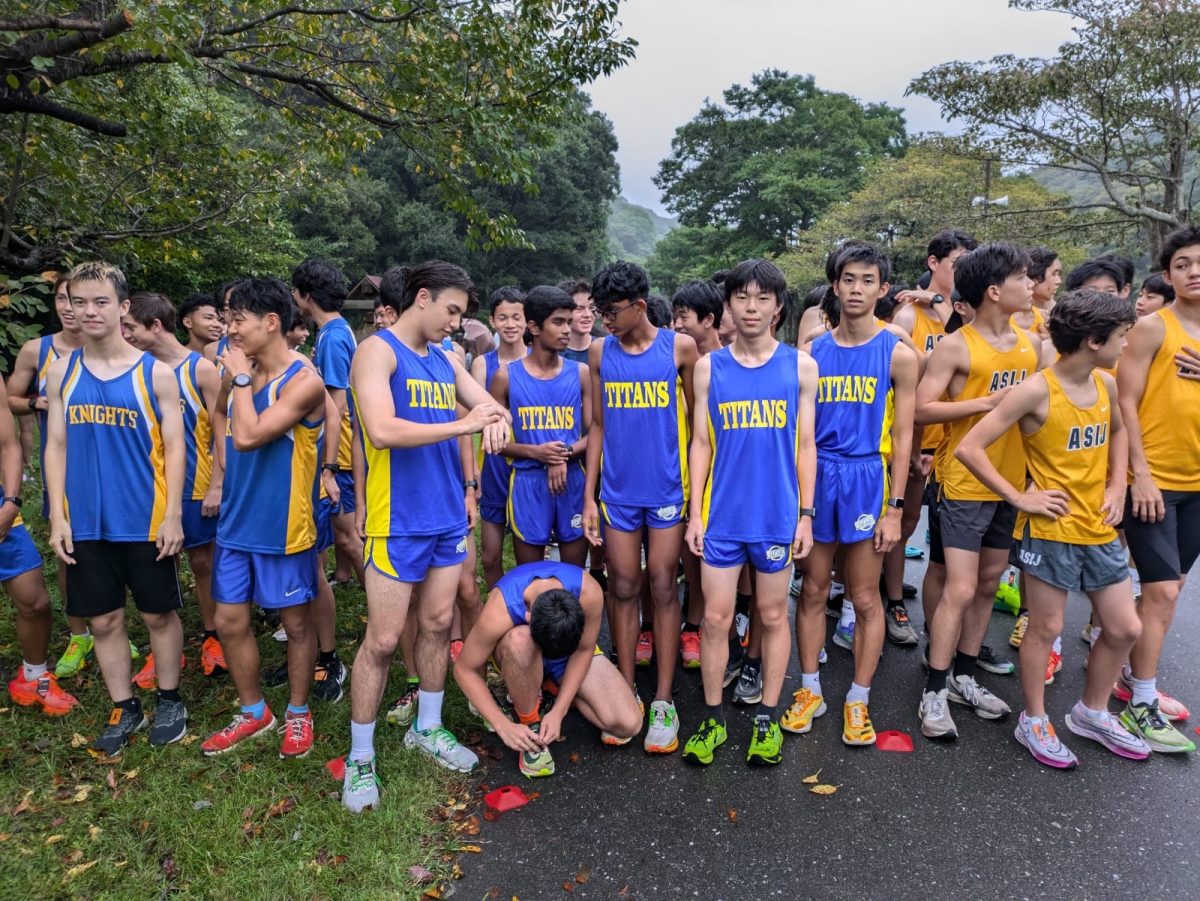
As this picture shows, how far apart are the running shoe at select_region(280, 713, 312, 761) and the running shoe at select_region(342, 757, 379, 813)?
394 millimetres

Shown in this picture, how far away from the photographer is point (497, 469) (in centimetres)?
437

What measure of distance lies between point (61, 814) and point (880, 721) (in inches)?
154

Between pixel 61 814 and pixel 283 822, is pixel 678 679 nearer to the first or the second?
pixel 283 822

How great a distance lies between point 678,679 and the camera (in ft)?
13.4

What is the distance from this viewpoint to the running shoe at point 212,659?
4.04 metres

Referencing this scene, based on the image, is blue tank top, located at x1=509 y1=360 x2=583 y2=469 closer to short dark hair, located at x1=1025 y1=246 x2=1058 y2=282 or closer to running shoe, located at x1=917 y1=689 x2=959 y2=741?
running shoe, located at x1=917 y1=689 x2=959 y2=741

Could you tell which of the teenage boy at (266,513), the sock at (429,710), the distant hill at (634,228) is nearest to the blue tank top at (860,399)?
the sock at (429,710)

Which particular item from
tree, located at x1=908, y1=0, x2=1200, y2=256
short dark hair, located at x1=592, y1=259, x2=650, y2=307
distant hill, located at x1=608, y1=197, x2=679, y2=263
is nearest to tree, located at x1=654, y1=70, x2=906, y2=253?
tree, located at x1=908, y1=0, x2=1200, y2=256

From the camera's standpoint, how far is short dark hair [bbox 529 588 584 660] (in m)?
3.01

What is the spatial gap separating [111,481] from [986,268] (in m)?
4.56

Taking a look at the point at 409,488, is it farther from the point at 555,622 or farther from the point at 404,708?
the point at 404,708

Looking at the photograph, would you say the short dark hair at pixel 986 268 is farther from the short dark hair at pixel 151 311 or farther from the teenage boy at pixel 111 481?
the short dark hair at pixel 151 311

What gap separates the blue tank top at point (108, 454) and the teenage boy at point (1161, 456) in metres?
4.91

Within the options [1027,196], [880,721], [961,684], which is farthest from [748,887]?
[1027,196]
